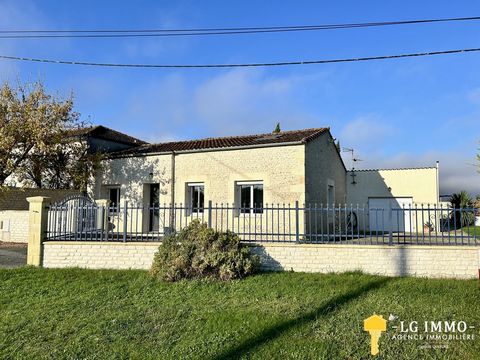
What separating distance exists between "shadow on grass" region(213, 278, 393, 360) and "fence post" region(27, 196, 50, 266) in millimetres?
6993

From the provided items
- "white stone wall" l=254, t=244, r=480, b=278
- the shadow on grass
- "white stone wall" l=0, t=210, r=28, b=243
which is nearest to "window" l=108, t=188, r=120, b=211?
"white stone wall" l=0, t=210, r=28, b=243

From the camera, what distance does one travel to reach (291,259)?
852 cm

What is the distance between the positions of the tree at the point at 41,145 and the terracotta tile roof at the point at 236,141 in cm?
171

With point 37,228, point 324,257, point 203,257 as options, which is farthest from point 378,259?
point 37,228

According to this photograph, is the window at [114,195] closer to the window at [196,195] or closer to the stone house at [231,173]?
the stone house at [231,173]

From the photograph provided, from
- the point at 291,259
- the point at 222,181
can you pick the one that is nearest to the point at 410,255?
the point at 291,259

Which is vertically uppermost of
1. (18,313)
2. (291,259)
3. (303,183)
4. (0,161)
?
(0,161)

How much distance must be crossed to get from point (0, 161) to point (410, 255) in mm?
13826

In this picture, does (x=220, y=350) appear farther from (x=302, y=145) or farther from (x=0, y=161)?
(x=0, y=161)

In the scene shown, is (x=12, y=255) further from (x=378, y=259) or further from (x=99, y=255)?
(x=378, y=259)

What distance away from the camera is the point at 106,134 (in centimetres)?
1902

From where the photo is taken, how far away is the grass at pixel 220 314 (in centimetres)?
464

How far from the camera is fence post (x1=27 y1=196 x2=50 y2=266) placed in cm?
955

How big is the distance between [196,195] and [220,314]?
9.13 meters
